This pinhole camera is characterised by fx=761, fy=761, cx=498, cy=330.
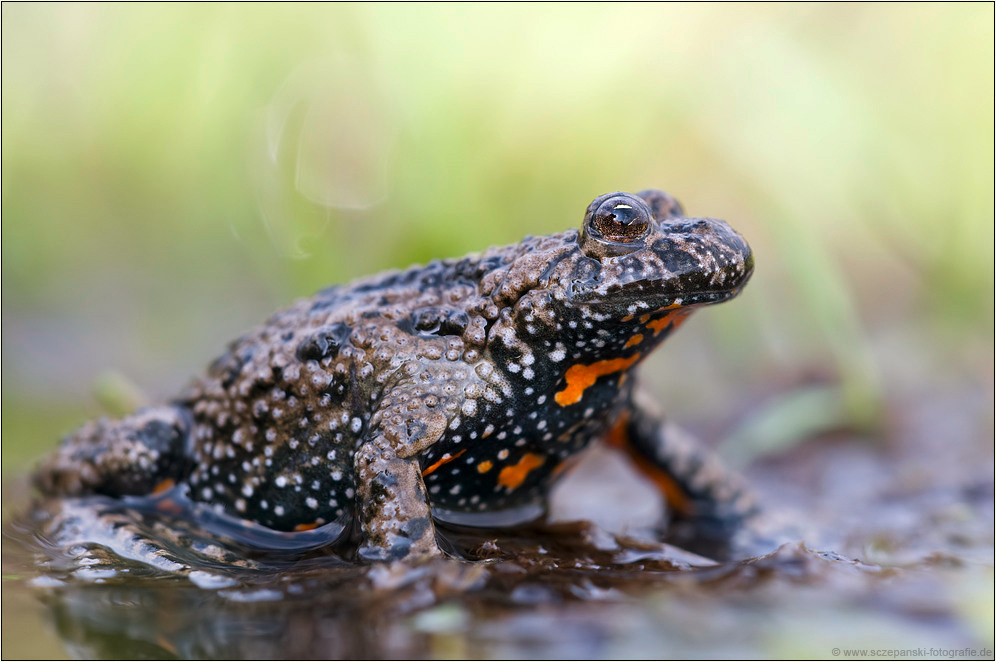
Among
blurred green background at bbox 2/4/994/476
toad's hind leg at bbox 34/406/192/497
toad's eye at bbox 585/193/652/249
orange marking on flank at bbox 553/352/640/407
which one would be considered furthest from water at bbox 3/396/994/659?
blurred green background at bbox 2/4/994/476

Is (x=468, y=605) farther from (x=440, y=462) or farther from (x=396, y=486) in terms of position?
(x=440, y=462)

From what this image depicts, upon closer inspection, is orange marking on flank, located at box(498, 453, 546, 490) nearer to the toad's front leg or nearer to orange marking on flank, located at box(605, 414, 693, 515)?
the toad's front leg

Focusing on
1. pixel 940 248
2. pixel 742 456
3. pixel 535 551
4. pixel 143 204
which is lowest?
pixel 535 551

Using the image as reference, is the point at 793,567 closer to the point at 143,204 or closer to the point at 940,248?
the point at 940,248

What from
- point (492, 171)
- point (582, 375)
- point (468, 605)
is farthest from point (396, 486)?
point (492, 171)

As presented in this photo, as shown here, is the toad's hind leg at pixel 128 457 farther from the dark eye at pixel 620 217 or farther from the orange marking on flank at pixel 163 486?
the dark eye at pixel 620 217

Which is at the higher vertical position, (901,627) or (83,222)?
(83,222)

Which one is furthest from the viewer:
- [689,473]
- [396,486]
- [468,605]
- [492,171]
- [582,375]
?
[492,171]

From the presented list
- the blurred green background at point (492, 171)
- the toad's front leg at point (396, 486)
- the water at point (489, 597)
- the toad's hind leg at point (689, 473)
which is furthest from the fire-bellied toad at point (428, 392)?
the blurred green background at point (492, 171)

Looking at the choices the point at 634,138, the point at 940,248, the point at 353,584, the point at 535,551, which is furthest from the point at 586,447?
the point at 634,138
